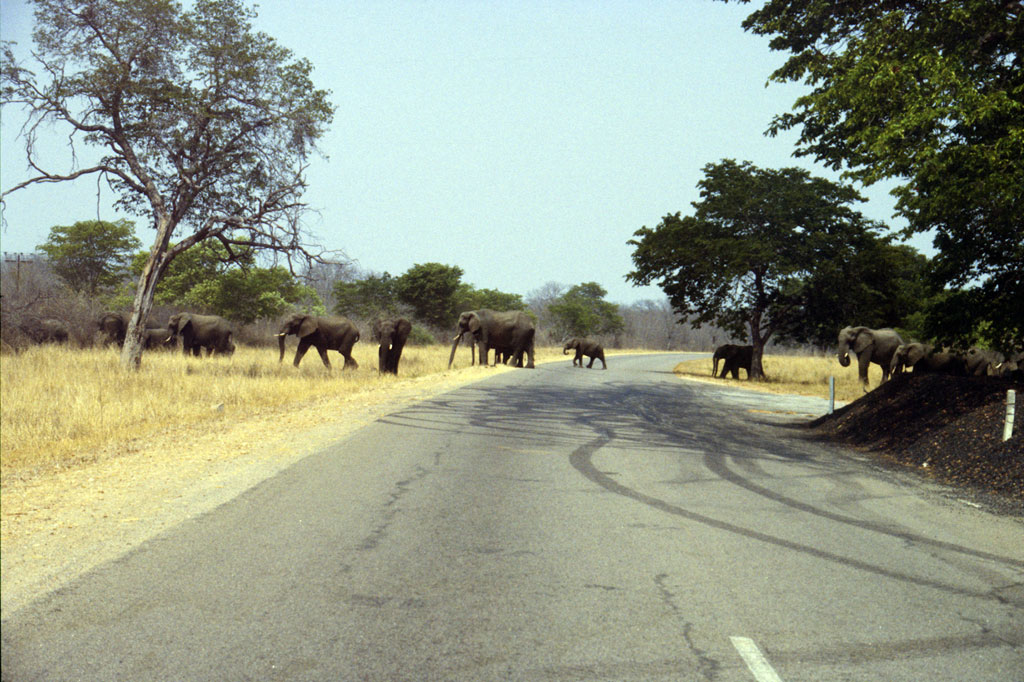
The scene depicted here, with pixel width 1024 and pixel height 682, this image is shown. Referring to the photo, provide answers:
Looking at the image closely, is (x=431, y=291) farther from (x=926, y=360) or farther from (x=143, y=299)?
(x=926, y=360)

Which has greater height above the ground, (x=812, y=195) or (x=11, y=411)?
(x=812, y=195)

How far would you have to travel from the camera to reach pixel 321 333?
26391 mm

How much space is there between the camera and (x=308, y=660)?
3.65 m

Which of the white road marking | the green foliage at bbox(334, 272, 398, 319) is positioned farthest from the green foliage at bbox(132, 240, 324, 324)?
the white road marking

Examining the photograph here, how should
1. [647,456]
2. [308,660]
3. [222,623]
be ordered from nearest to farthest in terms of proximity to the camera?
[308,660], [222,623], [647,456]

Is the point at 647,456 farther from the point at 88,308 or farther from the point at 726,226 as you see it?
the point at 88,308

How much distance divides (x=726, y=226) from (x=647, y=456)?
25.7 metres

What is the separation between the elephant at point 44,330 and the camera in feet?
87.8

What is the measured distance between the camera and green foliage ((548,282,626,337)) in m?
Result: 84.1

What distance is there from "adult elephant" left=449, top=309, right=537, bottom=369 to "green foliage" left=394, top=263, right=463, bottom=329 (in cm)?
2370

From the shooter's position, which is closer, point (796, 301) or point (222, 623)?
point (222, 623)

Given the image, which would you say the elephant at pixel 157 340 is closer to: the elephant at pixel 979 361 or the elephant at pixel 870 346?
the elephant at pixel 870 346

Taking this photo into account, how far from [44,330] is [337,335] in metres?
10.9

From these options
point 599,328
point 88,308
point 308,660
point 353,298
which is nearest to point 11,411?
point 308,660
